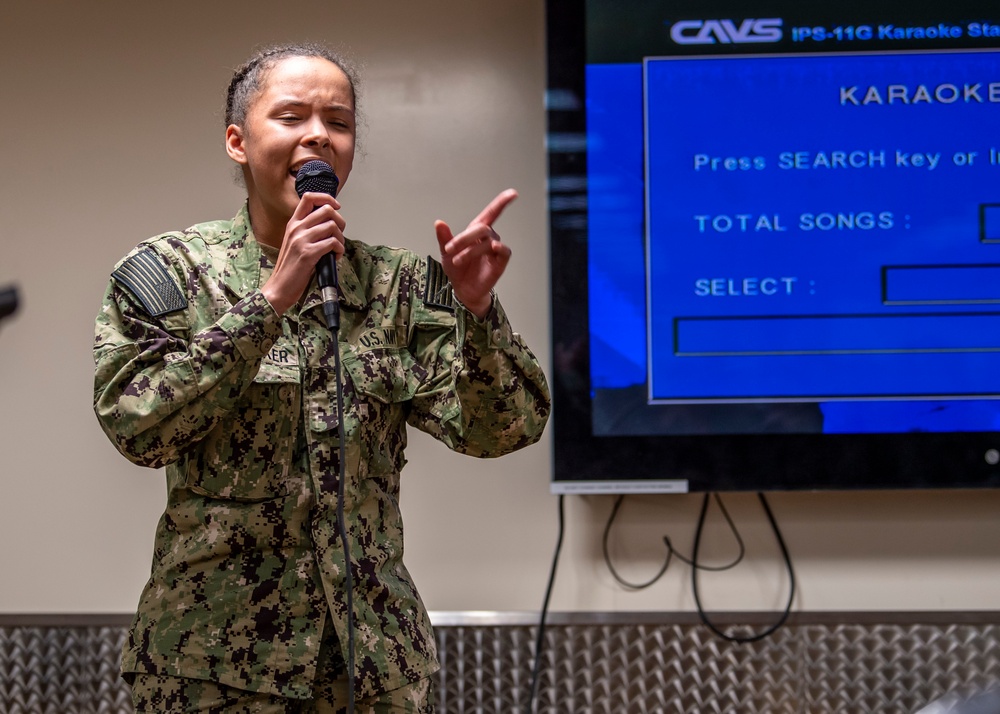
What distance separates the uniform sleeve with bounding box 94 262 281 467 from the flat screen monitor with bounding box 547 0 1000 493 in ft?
3.88

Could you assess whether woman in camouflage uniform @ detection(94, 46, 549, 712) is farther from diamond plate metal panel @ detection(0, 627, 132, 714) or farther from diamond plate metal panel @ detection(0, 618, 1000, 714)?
diamond plate metal panel @ detection(0, 627, 132, 714)

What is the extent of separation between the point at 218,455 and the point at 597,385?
3.89 feet

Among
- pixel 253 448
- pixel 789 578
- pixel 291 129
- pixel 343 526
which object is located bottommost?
pixel 789 578

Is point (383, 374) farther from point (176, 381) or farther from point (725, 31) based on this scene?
point (725, 31)

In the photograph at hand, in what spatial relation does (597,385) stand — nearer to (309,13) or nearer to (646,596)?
(646,596)

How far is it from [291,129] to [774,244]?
1331 mm

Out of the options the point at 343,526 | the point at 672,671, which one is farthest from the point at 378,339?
the point at 672,671

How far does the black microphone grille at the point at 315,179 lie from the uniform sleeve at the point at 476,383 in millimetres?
233

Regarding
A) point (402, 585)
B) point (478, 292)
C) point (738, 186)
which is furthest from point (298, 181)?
point (738, 186)

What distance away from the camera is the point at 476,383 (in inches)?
53.8

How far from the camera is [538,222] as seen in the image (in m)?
2.52

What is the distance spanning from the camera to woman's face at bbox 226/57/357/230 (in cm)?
141

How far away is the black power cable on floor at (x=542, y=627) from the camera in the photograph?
2.41 m

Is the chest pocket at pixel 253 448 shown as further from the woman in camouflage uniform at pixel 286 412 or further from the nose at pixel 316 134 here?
the nose at pixel 316 134
